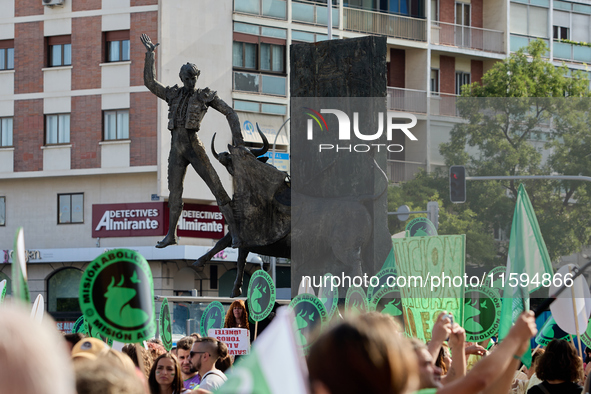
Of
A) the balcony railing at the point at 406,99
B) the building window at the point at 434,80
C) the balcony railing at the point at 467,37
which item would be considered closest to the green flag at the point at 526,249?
the balcony railing at the point at 406,99

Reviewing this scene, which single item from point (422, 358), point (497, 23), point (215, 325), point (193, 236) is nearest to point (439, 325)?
point (422, 358)

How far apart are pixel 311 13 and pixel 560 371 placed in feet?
93.5

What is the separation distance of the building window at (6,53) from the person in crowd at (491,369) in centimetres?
3017

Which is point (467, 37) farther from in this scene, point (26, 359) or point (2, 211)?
point (26, 359)

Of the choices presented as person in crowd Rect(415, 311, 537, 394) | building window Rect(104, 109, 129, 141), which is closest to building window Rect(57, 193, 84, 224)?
building window Rect(104, 109, 129, 141)

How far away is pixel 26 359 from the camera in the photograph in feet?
5.60

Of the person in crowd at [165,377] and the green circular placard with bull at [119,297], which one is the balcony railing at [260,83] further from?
the green circular placard with bull at [119,297]

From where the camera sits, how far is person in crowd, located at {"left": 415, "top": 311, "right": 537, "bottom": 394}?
2839 millimetres

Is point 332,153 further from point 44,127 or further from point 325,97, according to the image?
point 44,127

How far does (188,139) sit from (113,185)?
1902 centimetres

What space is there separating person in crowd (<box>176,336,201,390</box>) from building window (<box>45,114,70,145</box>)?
2499cm

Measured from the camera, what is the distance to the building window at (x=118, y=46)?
99.5 feet

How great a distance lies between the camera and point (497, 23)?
1423 inches

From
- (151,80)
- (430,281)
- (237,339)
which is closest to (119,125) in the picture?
(151,80)
